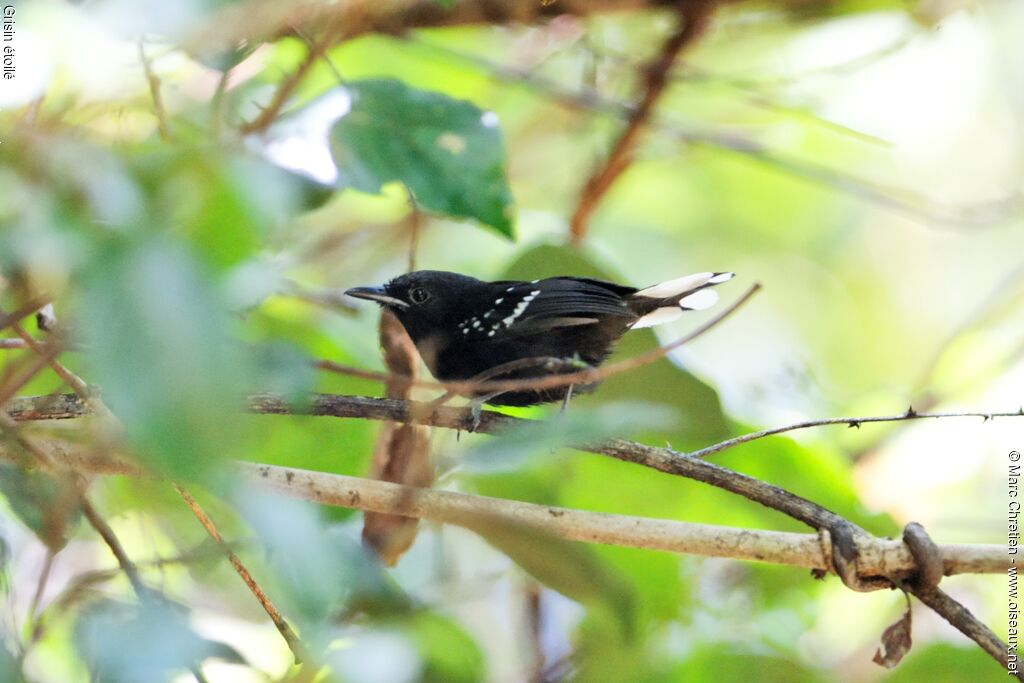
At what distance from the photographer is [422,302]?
12.6ft

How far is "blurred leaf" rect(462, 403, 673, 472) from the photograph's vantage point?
1.45 m

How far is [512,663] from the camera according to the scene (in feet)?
13.8

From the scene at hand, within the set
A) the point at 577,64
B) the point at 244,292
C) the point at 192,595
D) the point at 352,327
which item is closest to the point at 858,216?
the point at 577,64

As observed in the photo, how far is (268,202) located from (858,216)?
5.60 meters

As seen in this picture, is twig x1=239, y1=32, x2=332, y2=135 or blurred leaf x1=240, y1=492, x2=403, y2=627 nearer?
blurred leaf x1=240, y1=492, x2=403, y2=627

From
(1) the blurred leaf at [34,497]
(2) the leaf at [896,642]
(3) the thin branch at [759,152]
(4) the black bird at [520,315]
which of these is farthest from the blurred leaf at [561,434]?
(3) the thin branch at [759,152]

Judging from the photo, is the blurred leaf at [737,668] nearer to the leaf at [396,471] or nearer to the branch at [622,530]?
the branch at [622,530]

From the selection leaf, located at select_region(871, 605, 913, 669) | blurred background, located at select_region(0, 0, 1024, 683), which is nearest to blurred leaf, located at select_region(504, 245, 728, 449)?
blurred background, located at select_region(0, 0, 1024, 683)

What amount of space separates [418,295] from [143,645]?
244cm

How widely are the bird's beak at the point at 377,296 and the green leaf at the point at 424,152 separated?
1134mm

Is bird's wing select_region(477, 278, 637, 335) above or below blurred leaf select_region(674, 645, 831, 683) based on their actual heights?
above

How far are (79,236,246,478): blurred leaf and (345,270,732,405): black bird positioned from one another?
2.17m

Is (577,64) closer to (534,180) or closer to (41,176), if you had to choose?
(534,180)

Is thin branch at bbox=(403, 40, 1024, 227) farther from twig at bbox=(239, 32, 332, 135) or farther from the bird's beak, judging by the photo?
twig at bbox=(239, 32, 332, 135)
